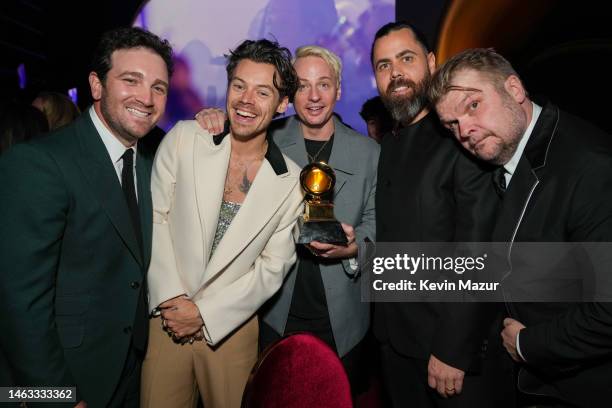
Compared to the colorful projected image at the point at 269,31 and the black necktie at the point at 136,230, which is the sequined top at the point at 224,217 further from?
Answer: the colorful projected image at the point at 269,31

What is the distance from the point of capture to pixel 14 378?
4.90 ft

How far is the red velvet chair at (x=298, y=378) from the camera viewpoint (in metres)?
1.28

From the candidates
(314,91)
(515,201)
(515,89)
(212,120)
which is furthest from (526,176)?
(212,120)

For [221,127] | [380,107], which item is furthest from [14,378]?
[380,107]

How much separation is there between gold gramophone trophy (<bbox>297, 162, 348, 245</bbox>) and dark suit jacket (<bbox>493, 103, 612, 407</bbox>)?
0.70m

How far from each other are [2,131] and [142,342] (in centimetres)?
173

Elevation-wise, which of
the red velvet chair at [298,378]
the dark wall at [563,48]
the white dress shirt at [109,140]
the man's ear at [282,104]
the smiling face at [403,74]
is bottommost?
the red velvet chair at [298,378]

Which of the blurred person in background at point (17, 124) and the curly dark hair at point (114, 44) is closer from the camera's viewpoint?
the curly dark hair at point (114, 44)

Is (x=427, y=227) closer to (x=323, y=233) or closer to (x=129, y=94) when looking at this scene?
(x=323, y=233)

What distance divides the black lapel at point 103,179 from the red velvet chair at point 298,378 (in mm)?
765

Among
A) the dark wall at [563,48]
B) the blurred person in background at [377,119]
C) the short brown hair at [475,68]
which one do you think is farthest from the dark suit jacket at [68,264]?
the dark wall at [563,48]

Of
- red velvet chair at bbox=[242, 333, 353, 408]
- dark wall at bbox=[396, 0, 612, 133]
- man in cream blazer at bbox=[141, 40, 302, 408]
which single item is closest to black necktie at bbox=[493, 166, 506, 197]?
man in cream blazer at bbox=[141, 40, 302, 408]

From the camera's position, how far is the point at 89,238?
5.11 feet

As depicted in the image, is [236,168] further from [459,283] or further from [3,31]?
[3,31]
